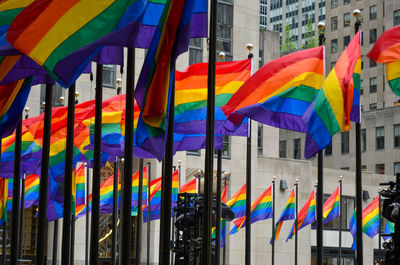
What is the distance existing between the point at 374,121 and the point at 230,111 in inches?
3124

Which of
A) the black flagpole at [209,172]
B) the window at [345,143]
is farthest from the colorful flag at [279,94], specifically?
the window at [345,143]

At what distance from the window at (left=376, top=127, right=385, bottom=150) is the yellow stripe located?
291ft

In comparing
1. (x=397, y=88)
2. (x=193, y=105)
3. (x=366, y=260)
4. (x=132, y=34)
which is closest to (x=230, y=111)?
(x=193, y=105)

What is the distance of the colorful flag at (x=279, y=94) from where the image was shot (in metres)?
25.8

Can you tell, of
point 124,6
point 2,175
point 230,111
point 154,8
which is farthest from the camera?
point 2,175

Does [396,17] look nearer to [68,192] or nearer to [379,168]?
[379,168]

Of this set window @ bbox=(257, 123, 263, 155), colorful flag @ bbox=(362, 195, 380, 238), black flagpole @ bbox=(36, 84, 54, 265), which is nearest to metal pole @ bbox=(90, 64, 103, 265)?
black flagpole @ bbox=(36, 84, 54, 265)

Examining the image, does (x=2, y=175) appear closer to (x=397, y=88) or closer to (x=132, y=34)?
(x=397, y=88)

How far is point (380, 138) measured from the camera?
102375mm

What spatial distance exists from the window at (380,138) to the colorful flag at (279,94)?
255 ft

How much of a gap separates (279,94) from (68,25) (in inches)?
443

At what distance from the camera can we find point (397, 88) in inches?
904

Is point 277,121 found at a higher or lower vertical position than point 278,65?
lower

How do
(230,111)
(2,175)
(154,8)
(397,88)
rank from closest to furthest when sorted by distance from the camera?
1. (154,8)
2. (397,88)
3. (230,111)
4. (2,175)
